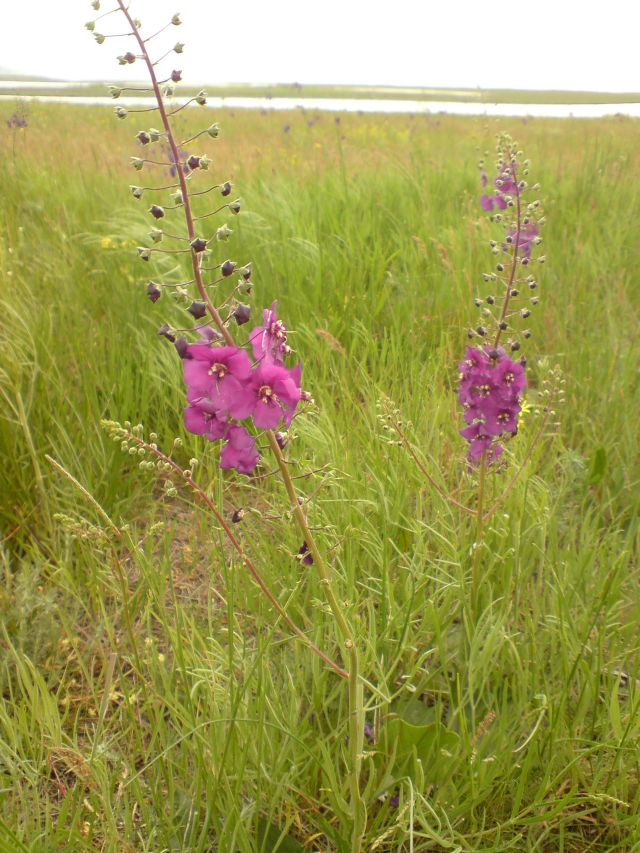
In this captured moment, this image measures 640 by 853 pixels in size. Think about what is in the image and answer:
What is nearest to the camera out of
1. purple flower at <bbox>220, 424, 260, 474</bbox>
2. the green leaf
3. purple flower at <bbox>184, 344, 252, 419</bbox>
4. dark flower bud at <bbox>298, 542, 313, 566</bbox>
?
purple flower at <bbox>184, 344, 252, 419</bbox>

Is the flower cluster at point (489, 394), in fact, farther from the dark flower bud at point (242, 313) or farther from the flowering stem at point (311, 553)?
the dark flower bud at point (242, 313)

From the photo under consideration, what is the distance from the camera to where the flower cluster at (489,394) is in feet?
5.77

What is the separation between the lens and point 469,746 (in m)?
1.44

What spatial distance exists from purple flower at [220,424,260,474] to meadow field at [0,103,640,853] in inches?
4.8

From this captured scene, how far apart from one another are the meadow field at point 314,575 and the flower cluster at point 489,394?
1.00ft

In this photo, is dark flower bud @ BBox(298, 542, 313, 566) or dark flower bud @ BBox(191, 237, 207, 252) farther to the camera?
dark flower bud @ BBox(298, 542, 313, 566)

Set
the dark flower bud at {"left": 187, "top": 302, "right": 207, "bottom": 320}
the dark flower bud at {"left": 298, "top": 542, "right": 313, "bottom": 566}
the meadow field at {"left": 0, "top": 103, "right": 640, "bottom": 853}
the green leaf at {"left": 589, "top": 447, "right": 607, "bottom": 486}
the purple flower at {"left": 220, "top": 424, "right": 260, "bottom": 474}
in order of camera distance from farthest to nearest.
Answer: the green leaf at {"left": 589, "top": 447, "right": 607, "bottom": 486}, the meadow field at {"left": 0, "top": 103, "right": 640, "bottom": 853}, the dark flower bud at {"left": 298, "top": 542, "right": 313, "bottom": 566}, the purple flower at {"left": 220, "top": 424, "right": 260, "bottom": 474}, the dark flower bud at {"left": 187, "top": 302, "right": 207, "bottom": 320}

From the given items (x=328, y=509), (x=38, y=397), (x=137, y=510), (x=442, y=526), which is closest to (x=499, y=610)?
(x=442, y=526)

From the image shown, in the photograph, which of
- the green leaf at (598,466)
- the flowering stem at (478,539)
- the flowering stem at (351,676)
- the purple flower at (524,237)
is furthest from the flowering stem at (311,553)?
the green leaf at (598,466)

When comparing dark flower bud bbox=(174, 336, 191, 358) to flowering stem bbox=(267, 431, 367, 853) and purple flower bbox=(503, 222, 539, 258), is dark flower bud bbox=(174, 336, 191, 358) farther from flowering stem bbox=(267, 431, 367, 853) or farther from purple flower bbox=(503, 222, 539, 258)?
purple flower bbox=(503, 222, 539, 258)

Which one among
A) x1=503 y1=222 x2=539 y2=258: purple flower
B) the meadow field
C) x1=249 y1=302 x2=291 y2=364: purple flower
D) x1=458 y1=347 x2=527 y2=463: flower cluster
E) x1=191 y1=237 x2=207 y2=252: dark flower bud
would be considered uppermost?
x1=191 y1=237 x2=207 y2=252: dark flower bud

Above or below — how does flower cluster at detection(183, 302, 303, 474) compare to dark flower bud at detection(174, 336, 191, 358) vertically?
below

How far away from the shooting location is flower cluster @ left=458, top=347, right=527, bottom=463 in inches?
Answer: 69.3

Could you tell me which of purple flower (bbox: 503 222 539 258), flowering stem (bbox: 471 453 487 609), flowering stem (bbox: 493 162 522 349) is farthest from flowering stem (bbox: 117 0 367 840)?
purple flower (bbox: 503 222 539 258)
